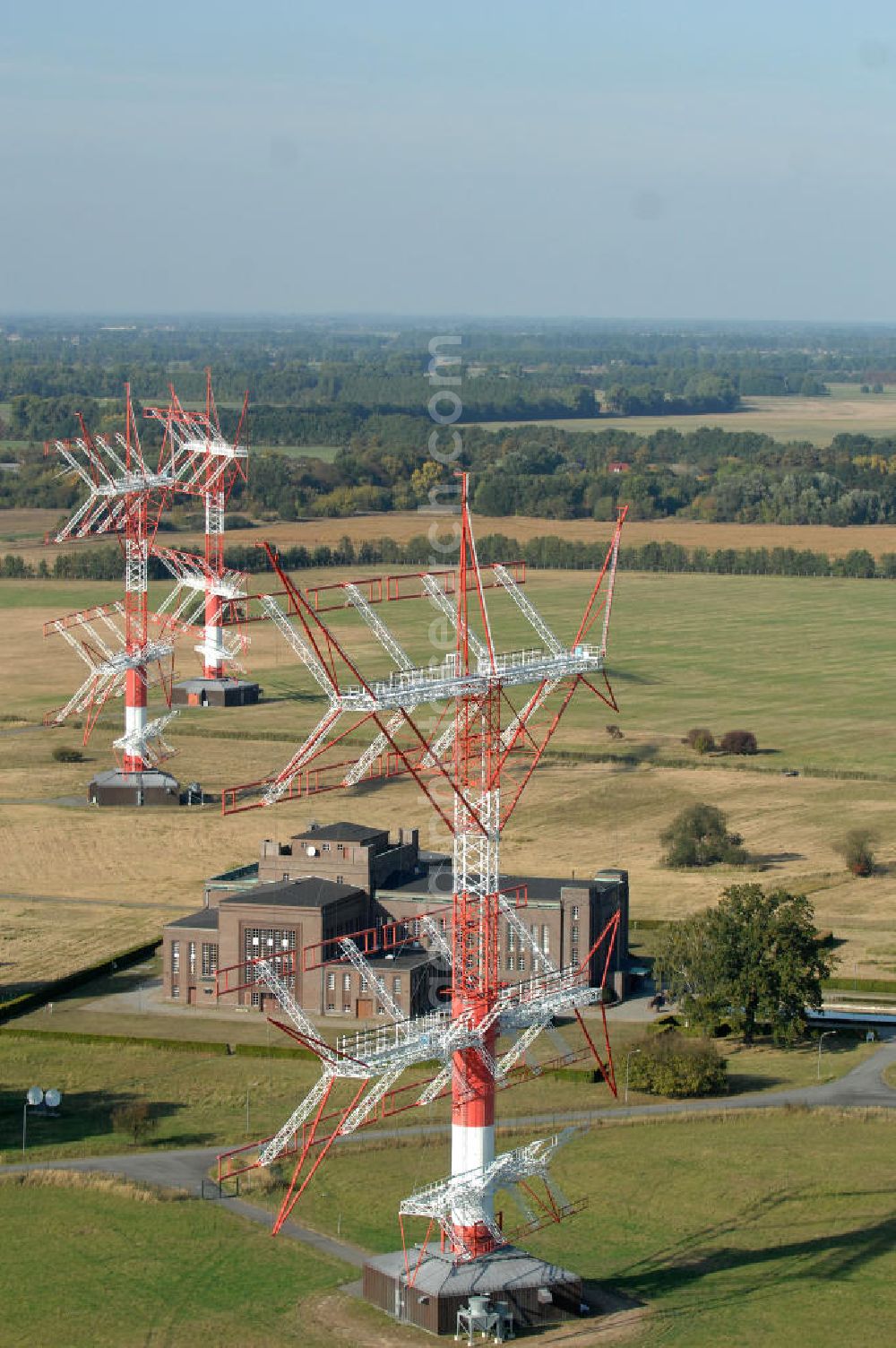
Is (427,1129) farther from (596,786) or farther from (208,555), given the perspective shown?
(208,555)

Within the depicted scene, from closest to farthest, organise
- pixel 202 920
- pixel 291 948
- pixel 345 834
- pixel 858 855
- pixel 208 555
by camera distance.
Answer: pixel 291 948 < pixel 202 920 < pixel 345 834 < pixel 858 855 < pixel 208 555

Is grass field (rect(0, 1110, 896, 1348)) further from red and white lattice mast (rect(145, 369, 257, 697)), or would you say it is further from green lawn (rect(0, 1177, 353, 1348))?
red and white lattice mast (rect(145, 369, 257, 697))

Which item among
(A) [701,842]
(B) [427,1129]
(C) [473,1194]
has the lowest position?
(B) [427,1129]

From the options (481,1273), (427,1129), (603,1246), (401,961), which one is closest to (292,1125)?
(481,1273)

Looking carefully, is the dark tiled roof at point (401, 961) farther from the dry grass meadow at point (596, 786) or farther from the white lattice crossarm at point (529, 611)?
the white lattice crossarm at point (529, 611)

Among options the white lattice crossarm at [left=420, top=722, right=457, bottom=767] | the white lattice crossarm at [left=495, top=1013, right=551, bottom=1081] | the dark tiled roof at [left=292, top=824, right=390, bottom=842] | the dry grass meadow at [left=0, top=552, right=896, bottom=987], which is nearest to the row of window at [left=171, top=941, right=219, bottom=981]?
the dry grass meadow at [left=0, top=552, right=896, bottom=987]

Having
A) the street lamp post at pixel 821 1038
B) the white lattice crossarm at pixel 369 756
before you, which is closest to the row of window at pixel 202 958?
the street lamp post at pixel 821 1038
